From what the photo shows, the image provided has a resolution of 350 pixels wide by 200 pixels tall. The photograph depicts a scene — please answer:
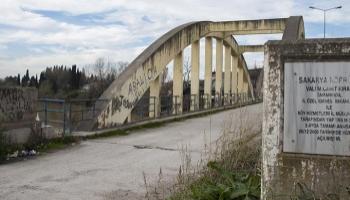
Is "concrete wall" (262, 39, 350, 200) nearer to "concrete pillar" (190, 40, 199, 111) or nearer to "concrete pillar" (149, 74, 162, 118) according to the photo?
"concrete pillar" (149, 74, 162, 118)

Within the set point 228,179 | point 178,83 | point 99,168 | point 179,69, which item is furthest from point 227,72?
point 228,179

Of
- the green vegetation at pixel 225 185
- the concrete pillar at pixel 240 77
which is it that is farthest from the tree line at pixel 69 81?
the green vegetation at pixel 225 185

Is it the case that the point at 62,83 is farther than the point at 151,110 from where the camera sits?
Yes

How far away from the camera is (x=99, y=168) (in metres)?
7.85

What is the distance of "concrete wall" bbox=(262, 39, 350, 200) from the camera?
13.0ft

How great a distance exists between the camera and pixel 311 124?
13.1 feet

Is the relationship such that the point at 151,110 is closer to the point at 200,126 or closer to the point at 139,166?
the point at 200,126

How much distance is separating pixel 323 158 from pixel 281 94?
25.0 inches

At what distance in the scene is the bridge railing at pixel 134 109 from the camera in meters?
11.3

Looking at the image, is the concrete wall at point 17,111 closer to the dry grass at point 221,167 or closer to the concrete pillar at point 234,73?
the dry grass at point 221,167

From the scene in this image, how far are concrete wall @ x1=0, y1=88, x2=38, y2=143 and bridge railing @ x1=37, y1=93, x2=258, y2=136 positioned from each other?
1.87 feet

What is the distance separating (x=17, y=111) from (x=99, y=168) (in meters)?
2.50

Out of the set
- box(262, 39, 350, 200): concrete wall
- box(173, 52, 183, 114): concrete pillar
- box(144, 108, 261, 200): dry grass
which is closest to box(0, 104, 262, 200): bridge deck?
box(144, 108, 261, 200): dry grass

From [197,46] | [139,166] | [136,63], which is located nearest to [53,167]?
[139,166]
